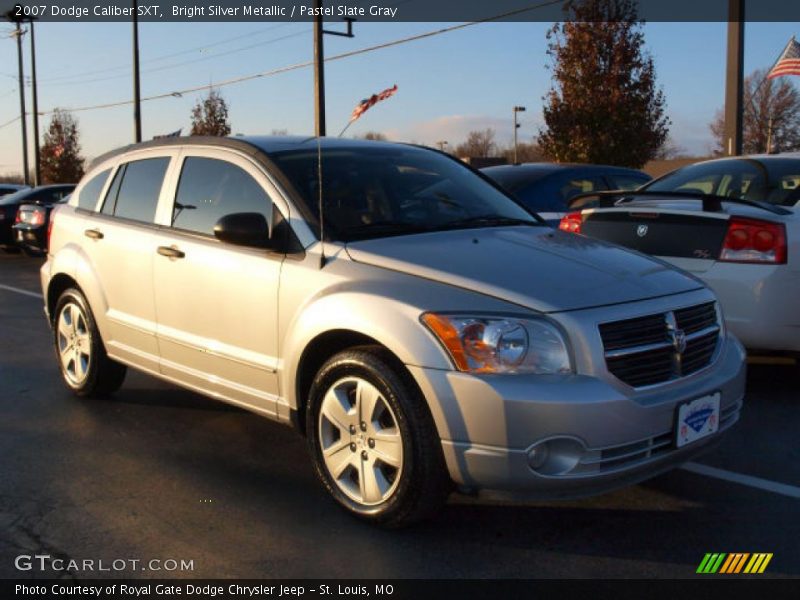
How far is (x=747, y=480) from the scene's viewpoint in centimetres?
418

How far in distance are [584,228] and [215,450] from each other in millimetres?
2998

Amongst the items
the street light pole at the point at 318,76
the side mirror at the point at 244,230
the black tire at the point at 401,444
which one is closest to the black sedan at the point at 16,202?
the street light pole at the point at 318,76

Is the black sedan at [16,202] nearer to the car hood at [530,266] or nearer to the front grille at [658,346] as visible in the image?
the car hood at [530,266]

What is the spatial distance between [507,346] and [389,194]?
1507mm

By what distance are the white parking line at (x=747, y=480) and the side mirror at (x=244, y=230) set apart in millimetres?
2416

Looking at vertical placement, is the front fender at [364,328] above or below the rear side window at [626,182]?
below

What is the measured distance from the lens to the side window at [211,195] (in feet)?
14.6

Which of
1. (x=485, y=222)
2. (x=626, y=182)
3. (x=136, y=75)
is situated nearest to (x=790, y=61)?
(x=626, y=182)

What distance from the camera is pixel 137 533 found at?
3668mm

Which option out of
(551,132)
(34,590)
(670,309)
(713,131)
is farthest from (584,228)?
(713,131)

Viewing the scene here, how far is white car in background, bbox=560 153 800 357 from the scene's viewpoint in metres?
5.20

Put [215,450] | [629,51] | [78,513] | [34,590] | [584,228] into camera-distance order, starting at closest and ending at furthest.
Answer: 1. [34,590]
2. [78,513]
3. [215,450]
4. [584,228]
5. [629,51]

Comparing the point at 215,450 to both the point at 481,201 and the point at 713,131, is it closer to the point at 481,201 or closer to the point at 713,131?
the point at 481,201

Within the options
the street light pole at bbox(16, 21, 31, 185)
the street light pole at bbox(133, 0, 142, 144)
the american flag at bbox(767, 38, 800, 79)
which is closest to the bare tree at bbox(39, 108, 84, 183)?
the street light pole at bbox(16, 21, 31, 185)
